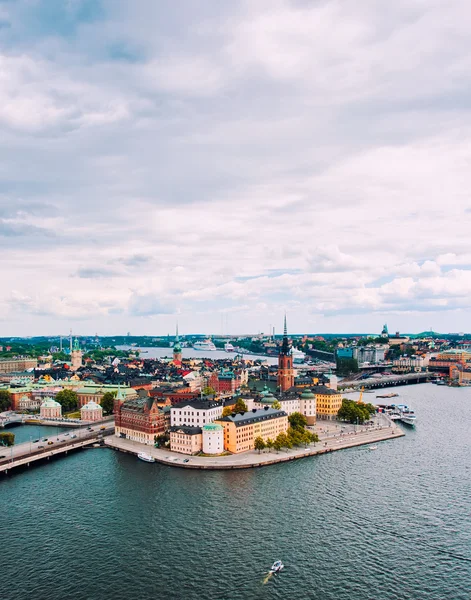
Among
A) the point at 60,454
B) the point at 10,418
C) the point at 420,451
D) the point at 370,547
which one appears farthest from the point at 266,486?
the point at 10,418

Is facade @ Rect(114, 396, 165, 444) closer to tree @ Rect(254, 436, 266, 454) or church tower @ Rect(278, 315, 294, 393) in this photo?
tree @ Rect(254, 436, 266, 454)

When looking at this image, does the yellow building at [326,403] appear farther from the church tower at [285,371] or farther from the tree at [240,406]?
the tree at [240,406]

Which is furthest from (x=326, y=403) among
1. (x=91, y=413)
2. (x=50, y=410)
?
(x=50, y=410)

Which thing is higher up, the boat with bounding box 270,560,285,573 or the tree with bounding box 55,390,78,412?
the tree with bounding box 55,390,78,412

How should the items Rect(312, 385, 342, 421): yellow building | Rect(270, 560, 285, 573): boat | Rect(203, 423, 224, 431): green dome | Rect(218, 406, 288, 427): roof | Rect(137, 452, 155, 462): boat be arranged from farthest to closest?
Rect(312, 385, 342, 421): yellow building < Rect(218, 406, 288, 427): roof < Rect(203, 423, 224, 431): green dome < Rect(137, 452, 155, 462): boat < Rect(270, 560, 285, 573): boat

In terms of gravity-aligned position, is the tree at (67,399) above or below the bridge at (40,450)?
above

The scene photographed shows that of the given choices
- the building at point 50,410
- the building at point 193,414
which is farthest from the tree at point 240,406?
the building at point 50,410

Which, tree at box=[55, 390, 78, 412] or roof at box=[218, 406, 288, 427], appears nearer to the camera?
roof at box=[218, 406, 288, 427]

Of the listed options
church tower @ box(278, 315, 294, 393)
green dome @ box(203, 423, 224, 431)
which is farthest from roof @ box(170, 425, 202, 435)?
church tower @ box(278, 315, 294, 393)
